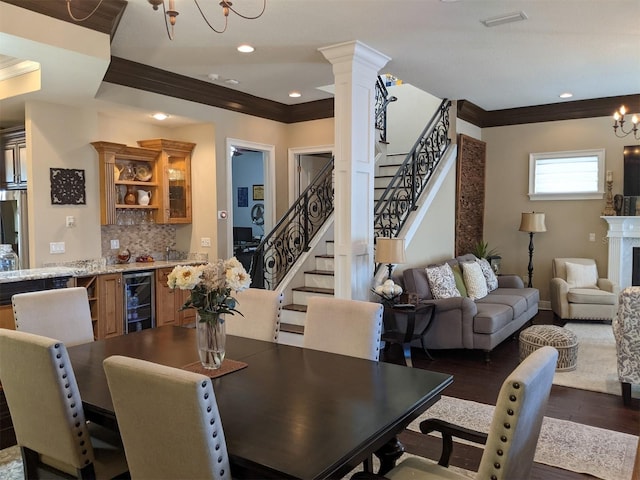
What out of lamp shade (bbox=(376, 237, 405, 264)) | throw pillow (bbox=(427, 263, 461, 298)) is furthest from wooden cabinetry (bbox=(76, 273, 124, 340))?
throw pillow (bbox=(427, 263, 461, 298))

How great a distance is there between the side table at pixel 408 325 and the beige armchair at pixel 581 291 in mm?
2667

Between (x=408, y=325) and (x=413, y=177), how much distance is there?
6.92 ft

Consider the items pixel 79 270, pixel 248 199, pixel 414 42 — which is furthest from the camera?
pixel 248 199

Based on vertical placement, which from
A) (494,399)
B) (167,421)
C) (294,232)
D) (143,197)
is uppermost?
(143,197)

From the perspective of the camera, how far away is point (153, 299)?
571 centimetres

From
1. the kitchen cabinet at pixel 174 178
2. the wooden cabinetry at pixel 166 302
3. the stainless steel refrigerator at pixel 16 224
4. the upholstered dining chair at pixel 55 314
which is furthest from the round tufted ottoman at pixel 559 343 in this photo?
the stainless steel refrigerator at pixel 16 224

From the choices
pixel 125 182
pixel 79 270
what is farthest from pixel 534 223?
pixel 79 270

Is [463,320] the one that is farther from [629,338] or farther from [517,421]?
[517,421]

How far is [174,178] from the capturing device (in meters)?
6.43

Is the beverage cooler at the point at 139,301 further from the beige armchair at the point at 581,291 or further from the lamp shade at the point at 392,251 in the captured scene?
the beige armchair at the point at 581,291

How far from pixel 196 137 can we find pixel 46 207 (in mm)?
2037

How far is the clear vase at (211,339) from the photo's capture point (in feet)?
7.50

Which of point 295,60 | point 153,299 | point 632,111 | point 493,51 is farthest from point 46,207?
point 632,111

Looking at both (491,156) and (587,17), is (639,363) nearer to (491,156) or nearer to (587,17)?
(587,17)
